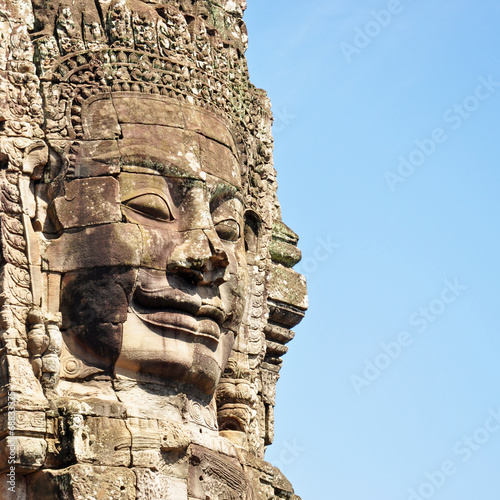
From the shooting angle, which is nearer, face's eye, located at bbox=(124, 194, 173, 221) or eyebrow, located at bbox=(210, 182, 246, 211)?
face's eye, located at bbox=(124, 194, 173, 221)

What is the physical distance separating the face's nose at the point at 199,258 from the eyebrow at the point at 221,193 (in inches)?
19.2

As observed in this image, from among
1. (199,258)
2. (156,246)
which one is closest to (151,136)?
(156,246)

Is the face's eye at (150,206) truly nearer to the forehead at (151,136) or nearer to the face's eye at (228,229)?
the forehead at (151,136)

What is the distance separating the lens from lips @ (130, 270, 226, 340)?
14.4 metres

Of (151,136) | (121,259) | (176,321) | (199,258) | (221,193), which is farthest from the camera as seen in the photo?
(221,193)

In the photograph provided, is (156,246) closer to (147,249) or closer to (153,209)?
(147,249)

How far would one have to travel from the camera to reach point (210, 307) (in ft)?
48.6

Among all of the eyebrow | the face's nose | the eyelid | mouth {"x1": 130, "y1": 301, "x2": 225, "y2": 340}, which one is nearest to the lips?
mouth {"x1": 130, "y1": 301, "x2": 225, "y2": 340}

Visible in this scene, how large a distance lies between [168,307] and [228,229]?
4.22 ft

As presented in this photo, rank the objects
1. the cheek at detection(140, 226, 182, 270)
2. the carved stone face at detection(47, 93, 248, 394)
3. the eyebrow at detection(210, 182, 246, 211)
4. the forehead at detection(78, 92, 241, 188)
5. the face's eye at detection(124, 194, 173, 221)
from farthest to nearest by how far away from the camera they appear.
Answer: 1. the eyebrow at detection(210, 182, 246, 211)
2. the forehead at detection(78, 92, 241, 188)
3. the face's eye at detection(124, 194, 173, 221)
4. the cheek at detection(140, 226, 182, 270)
5. the carved stone face at detection(47, 93, 248, 394)

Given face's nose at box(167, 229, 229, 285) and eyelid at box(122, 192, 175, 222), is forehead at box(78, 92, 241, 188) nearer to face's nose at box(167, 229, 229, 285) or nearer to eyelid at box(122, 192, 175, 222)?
eyelid at box(122, 192, 175, 222)

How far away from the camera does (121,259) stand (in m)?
14.4

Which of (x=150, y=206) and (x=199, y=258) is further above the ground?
(x=150, y=206)

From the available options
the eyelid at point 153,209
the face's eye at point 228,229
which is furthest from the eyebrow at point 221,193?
the eyelid at point 153,209
